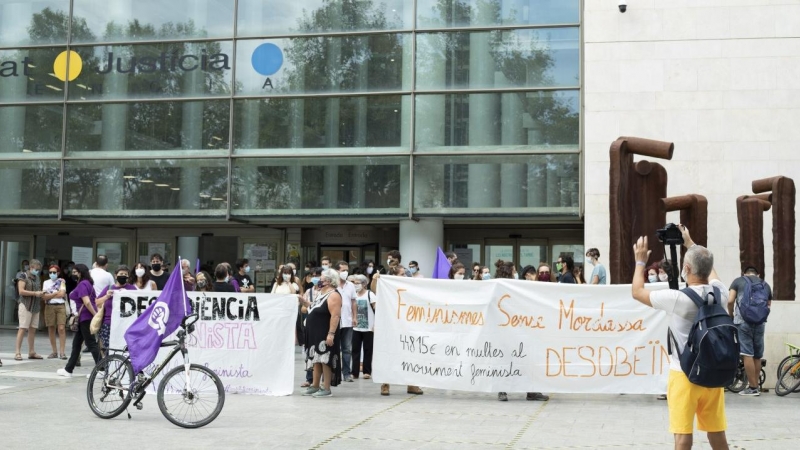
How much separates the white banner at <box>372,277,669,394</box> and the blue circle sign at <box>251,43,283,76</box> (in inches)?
372

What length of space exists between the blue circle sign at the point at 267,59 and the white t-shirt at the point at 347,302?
8.05 m

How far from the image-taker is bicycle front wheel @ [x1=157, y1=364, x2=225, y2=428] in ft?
29.7

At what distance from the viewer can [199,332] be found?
39.3 feet

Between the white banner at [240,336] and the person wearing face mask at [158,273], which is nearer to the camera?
the white banner at [240,336]

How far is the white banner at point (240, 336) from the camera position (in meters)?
11.7

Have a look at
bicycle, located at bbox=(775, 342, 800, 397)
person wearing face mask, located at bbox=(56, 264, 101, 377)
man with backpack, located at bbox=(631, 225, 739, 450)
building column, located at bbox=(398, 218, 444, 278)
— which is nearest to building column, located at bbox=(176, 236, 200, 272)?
building column, located at bbox=(398, 218, 444, 278)

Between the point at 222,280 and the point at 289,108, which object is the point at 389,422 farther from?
the point at 289,108

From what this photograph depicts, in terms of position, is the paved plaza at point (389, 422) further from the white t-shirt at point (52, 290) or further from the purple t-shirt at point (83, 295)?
the white t-shirt at point (52, 290)

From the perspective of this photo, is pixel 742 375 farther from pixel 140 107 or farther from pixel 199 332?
pixel 140 107

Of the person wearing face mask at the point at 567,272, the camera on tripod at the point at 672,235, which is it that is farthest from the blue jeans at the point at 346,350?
the camera on tripod at the point at 672,235

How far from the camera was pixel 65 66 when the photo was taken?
20.8 m

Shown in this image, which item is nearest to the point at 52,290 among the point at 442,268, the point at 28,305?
the point at 28,305

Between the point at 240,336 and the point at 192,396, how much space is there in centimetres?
273

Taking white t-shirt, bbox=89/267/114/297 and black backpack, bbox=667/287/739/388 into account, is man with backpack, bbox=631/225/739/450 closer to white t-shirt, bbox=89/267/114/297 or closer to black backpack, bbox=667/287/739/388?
black backpack, bbox=667/287/739/388
